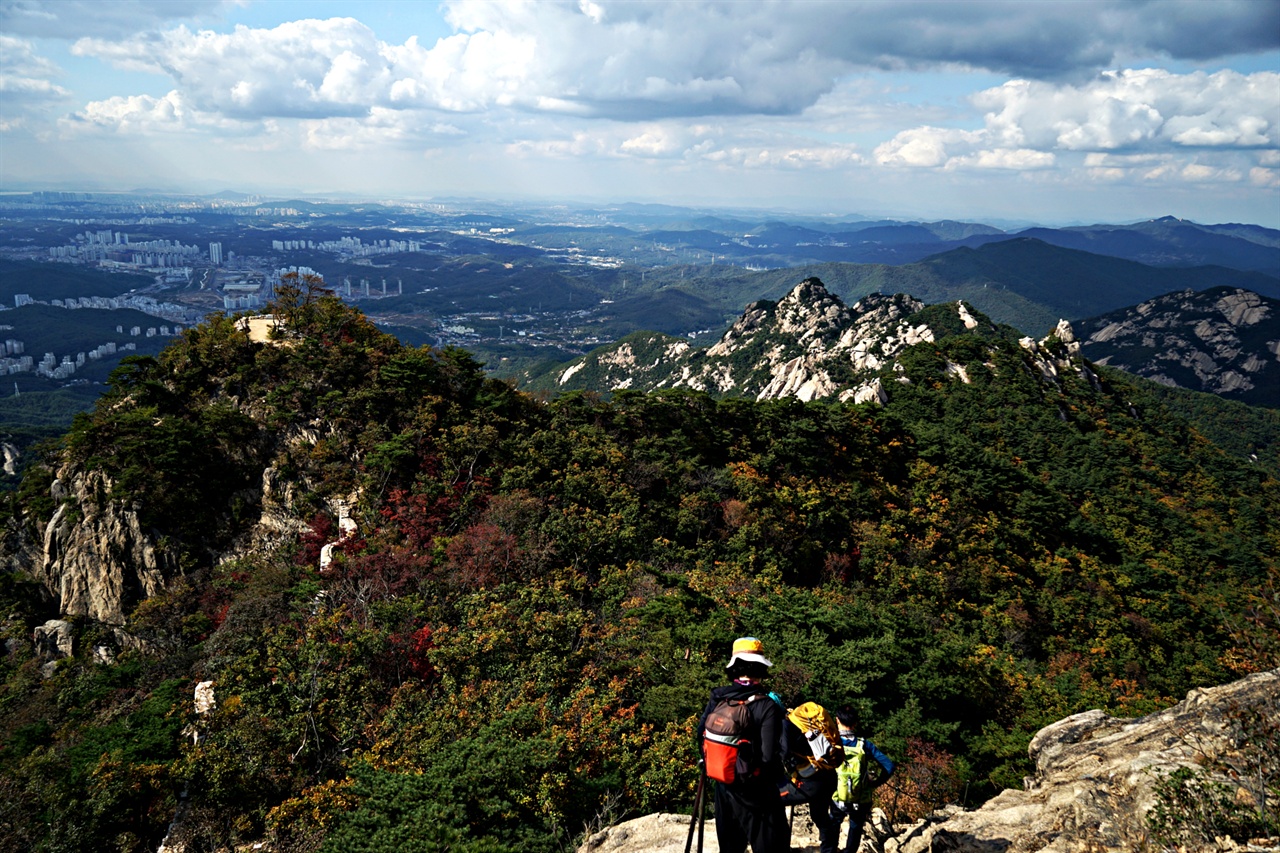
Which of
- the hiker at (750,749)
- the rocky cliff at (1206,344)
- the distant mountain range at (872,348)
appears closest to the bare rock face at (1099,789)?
the hiker at (750,749)

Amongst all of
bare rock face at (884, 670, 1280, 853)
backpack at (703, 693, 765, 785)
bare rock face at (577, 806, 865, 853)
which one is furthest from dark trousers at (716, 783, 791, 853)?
bare rock face at (884, 670, 1280, 853)

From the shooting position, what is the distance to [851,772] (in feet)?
23.0

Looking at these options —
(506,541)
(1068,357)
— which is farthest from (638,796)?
(1068,357)

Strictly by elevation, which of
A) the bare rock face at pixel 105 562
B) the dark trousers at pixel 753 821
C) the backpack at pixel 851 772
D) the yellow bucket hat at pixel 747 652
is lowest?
the bare rock face at pixel 105 562

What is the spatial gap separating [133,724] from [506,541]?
30.4 feet

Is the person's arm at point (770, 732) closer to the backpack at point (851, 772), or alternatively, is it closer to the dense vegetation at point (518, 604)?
the backpack at point (851, 772)

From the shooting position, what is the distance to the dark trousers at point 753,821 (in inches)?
227

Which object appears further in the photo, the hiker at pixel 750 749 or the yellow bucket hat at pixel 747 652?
the yellow bucket hat at pixel 747 652

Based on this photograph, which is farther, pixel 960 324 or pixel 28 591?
pixel 960 324

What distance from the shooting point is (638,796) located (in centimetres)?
1073

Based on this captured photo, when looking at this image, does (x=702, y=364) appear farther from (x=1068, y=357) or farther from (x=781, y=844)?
(x=781, y=844)

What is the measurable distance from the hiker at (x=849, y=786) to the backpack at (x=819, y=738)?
0.92ft

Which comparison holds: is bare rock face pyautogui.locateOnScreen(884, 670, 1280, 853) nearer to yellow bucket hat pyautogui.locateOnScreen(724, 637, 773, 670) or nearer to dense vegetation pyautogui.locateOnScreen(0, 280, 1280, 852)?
dense vegetation pyautogui.locateOnScreen(0, 280, 1280, 852)

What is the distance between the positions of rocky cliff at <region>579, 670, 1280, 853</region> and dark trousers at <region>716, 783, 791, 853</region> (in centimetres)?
218
